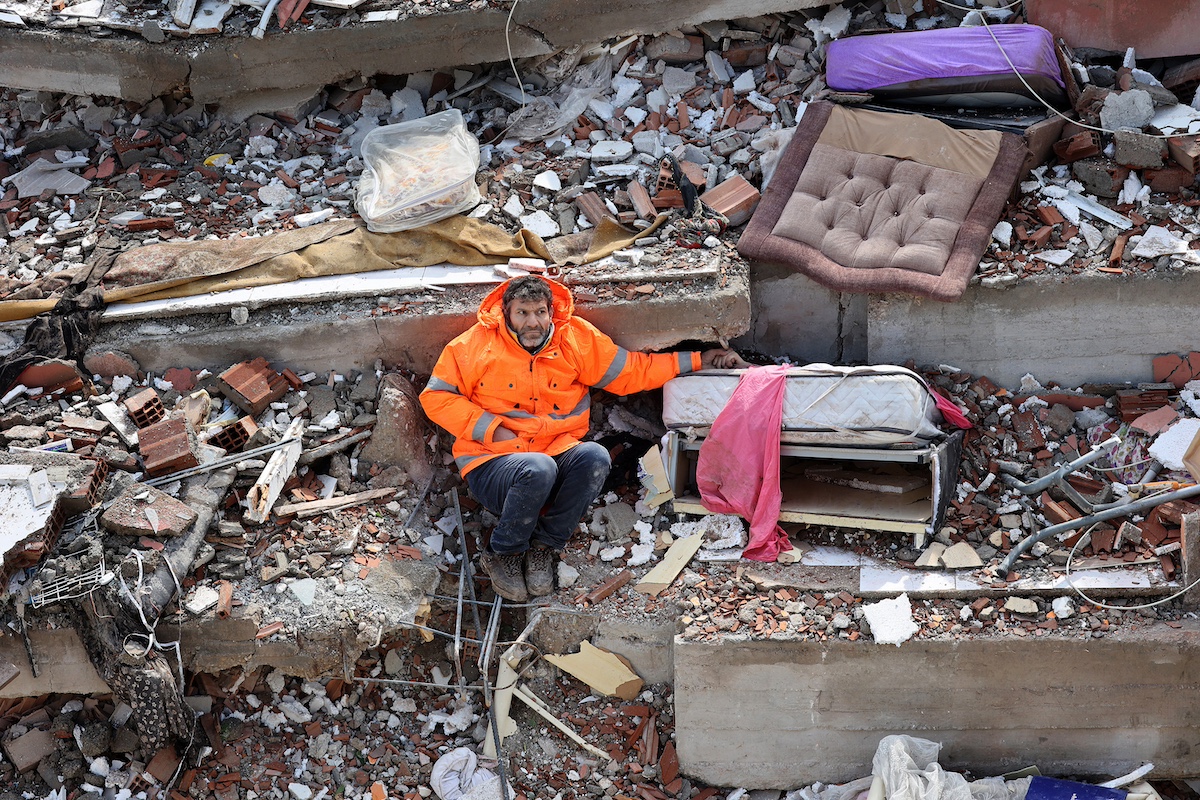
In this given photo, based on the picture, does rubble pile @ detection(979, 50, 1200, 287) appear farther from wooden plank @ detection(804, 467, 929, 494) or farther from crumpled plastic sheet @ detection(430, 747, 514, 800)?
crumpled plastic sheet @ detection(430, 747, 514, 800)

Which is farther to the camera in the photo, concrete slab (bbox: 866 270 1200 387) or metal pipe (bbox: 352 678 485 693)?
concrete slab (bbox: 866 270 1200 387)

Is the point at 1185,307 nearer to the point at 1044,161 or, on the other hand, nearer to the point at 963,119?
the point at 1044,161

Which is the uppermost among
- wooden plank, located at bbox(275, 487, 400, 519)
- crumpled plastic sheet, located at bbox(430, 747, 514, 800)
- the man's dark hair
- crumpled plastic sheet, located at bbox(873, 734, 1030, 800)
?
the man's dark hair

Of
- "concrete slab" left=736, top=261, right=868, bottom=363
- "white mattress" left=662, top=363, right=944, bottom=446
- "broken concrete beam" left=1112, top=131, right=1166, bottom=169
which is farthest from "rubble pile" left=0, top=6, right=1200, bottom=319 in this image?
"white mattress" left=662, top=363, right=944, bottom=446

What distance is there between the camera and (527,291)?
588cm

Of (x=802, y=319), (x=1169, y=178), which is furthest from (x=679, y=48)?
(x=1169, y=178)

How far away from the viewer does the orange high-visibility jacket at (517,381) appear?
19.7 ft

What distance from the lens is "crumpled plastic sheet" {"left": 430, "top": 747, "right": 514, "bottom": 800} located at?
5.88 m

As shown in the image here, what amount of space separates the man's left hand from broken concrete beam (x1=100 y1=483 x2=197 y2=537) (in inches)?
108

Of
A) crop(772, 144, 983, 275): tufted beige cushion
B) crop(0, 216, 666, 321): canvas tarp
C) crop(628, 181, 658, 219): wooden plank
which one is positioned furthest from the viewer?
crop(628, 181, 658, 219): wooden plank

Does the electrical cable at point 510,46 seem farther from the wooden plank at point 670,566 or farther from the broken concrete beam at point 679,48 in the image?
the wooden plank at point 670,566

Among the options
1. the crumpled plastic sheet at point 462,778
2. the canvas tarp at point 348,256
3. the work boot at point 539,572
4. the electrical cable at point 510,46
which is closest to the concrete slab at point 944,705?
the work boot at point 539,572

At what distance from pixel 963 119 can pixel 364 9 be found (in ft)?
12.6

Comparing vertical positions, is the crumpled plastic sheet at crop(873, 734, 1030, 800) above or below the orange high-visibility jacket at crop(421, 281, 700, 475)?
below
